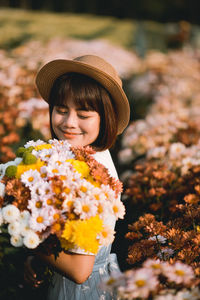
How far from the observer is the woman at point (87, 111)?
1599 millimetres

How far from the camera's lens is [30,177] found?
1235 mm

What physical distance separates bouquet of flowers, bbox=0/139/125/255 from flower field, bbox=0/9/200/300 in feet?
0.59

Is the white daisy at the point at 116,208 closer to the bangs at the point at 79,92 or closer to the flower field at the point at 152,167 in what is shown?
the flower field at the point at 152,167

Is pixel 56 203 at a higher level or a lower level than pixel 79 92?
lower

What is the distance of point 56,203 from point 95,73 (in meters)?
0.82

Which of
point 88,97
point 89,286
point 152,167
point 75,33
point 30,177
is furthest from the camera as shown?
point 75,33

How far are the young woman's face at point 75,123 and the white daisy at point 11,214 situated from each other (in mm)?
674

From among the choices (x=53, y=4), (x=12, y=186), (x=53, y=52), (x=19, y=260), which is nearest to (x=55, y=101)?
(x=12, y=186)

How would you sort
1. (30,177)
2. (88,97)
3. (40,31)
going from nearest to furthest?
1. (30,177)
2. (88,97)
3. (40,31)

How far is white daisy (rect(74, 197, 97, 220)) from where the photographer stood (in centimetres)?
114

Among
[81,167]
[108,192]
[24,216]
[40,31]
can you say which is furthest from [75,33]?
[24,216]

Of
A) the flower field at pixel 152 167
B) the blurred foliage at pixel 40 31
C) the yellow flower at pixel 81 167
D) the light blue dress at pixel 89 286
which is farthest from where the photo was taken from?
the blurred foliage at pixel 40 31

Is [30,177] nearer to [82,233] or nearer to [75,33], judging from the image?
[82,233]

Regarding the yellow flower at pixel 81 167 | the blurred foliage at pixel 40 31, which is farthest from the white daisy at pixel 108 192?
the blurred foliage at pixel 40 31
